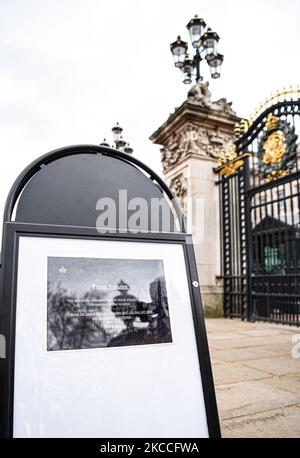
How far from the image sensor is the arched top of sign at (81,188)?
1.29 meters

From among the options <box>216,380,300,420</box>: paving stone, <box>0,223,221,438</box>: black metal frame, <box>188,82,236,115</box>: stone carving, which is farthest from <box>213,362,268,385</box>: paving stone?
<box>188,82,236,115</box>: stone carving

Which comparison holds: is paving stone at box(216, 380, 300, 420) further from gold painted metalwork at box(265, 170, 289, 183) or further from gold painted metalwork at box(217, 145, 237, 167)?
gold painted metalwork at box(217, 145, 237, 167)

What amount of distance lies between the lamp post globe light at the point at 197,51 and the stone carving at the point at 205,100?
0.88 feet

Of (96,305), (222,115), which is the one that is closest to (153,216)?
(96,305)

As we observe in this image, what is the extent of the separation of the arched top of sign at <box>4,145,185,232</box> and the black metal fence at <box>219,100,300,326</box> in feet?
17.9

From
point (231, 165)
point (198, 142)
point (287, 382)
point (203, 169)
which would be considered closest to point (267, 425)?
point (287, 382)

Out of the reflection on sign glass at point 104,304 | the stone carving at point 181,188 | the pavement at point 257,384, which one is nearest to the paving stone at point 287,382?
the pavement at point 257,384

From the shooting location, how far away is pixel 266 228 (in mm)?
7215

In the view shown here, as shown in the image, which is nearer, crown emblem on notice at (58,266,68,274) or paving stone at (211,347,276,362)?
crown emblem on notice at (58,266,68,274)

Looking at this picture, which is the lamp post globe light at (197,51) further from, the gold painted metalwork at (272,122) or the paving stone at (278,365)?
the paving stone at (278,365)

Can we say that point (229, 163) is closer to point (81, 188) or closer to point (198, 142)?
point (198, 142)

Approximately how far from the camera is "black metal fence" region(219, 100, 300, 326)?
656cm

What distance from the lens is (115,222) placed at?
4.59 ft

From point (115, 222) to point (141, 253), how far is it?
0.17 metres
